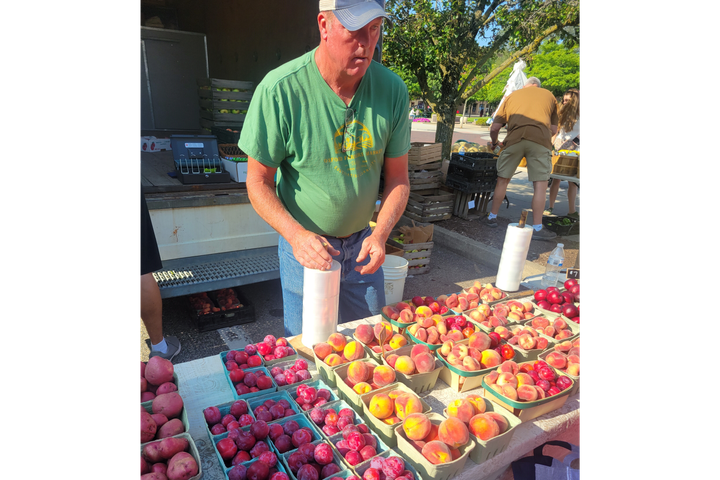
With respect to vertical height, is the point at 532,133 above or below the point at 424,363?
above

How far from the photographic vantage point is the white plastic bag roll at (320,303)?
74.7 inches

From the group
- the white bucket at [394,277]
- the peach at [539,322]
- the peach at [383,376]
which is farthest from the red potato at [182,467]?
the white bucket at [394,277]

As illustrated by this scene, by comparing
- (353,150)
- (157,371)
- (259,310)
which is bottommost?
(259,310)

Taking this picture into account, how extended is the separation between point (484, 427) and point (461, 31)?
8579 millimetres

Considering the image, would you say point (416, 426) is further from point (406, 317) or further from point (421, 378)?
point (406, 317)

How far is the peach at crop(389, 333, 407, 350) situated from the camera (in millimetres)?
1932

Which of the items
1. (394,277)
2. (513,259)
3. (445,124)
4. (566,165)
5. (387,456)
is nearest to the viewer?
(387,456)

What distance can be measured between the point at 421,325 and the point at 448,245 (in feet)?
15.1

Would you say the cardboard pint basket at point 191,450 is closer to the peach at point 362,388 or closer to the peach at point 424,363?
the peach at point 362,388

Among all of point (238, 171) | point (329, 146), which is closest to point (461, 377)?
point (329, 146)

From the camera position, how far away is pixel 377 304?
2.55 metres

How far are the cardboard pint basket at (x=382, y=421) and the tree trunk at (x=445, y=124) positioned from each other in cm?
829

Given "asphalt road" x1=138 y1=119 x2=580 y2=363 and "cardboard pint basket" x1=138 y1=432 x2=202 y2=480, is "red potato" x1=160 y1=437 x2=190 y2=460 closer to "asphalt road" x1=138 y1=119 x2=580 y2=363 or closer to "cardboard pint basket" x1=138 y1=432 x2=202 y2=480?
"cardboard pint basket" x1=138 y1=432 x2=202 y2=480

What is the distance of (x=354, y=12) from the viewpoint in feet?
5.83
